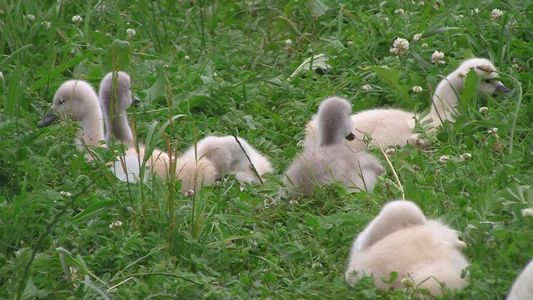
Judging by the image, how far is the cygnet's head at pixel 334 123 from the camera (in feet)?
17.5

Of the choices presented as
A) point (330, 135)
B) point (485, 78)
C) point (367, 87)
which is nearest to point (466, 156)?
point (330, 135)

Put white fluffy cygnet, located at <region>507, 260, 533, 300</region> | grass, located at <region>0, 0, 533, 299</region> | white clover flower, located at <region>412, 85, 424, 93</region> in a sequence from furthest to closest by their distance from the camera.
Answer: white clover flower, located at <region>412, 85, 424, 93</region>
grass, located at <region>0, 0, 533, 299</region>
white fluffy cygnet, located at <region>507, 260, 533, 300</region>

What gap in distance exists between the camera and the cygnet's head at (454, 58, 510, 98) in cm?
576

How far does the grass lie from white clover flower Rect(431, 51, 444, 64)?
1.8 inches

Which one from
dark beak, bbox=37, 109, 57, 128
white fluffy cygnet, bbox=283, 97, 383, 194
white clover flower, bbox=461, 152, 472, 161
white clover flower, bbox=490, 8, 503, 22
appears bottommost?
white clover flower, bbox=461, 152, 472, 161

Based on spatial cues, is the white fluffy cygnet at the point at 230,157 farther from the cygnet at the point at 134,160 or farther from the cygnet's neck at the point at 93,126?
the cygnet's neck at the point at 93,126

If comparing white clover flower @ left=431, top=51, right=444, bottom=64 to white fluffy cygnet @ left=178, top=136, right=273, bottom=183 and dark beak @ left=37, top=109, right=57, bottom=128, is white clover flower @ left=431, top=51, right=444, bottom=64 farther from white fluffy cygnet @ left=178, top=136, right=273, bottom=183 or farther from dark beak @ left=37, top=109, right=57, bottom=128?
dark beak @ left=37, top=109, right=57, bottom=128

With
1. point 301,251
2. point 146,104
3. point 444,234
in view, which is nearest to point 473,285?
point 444,234

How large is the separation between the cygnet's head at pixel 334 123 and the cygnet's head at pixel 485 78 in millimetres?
889

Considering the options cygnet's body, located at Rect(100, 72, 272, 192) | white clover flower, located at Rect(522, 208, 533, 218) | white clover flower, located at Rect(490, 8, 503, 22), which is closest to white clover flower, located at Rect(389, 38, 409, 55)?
white clover flower, located at Rect(490, 8, 503, 22)

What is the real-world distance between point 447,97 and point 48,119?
2589mm

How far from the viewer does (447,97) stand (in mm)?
5863

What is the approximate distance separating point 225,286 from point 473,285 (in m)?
1.15

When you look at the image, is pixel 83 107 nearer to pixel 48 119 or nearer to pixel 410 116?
pixel 48 119
